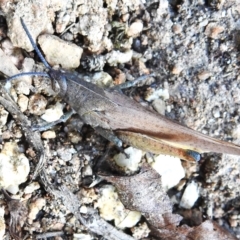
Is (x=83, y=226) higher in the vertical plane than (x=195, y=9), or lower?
lower

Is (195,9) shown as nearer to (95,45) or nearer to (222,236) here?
(95,45)

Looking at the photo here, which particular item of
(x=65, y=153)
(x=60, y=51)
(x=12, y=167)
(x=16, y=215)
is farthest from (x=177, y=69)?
(x=16, y=215)

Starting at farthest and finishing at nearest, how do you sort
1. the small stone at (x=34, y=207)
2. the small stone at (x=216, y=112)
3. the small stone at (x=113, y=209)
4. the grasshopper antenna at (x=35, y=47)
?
the small stone at (x=216, y=112)
the small stone at (x=113, y=209)
the small stone at (x=34, y=207)
the grasshopper antenna at (x=35, y=47)

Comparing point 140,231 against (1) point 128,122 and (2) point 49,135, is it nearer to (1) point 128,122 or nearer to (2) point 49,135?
(1) point 128,122

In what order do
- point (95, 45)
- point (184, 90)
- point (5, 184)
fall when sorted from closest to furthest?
point (5, 184) < point (95, 45) < point (184, 90)

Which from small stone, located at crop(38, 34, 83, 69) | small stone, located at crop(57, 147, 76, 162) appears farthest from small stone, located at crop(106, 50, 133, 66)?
small stone, located at crop(57, 147, 76, 162)

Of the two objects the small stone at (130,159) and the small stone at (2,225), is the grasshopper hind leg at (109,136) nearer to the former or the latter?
the small stone at (130,159)

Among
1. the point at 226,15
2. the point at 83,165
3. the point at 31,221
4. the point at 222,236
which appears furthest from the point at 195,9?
the point at 31,221

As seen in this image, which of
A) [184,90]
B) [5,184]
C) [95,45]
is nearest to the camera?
[5,184]

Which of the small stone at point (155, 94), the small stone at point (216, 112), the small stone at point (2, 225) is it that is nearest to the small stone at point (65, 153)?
the small stone at point (2, 225)
